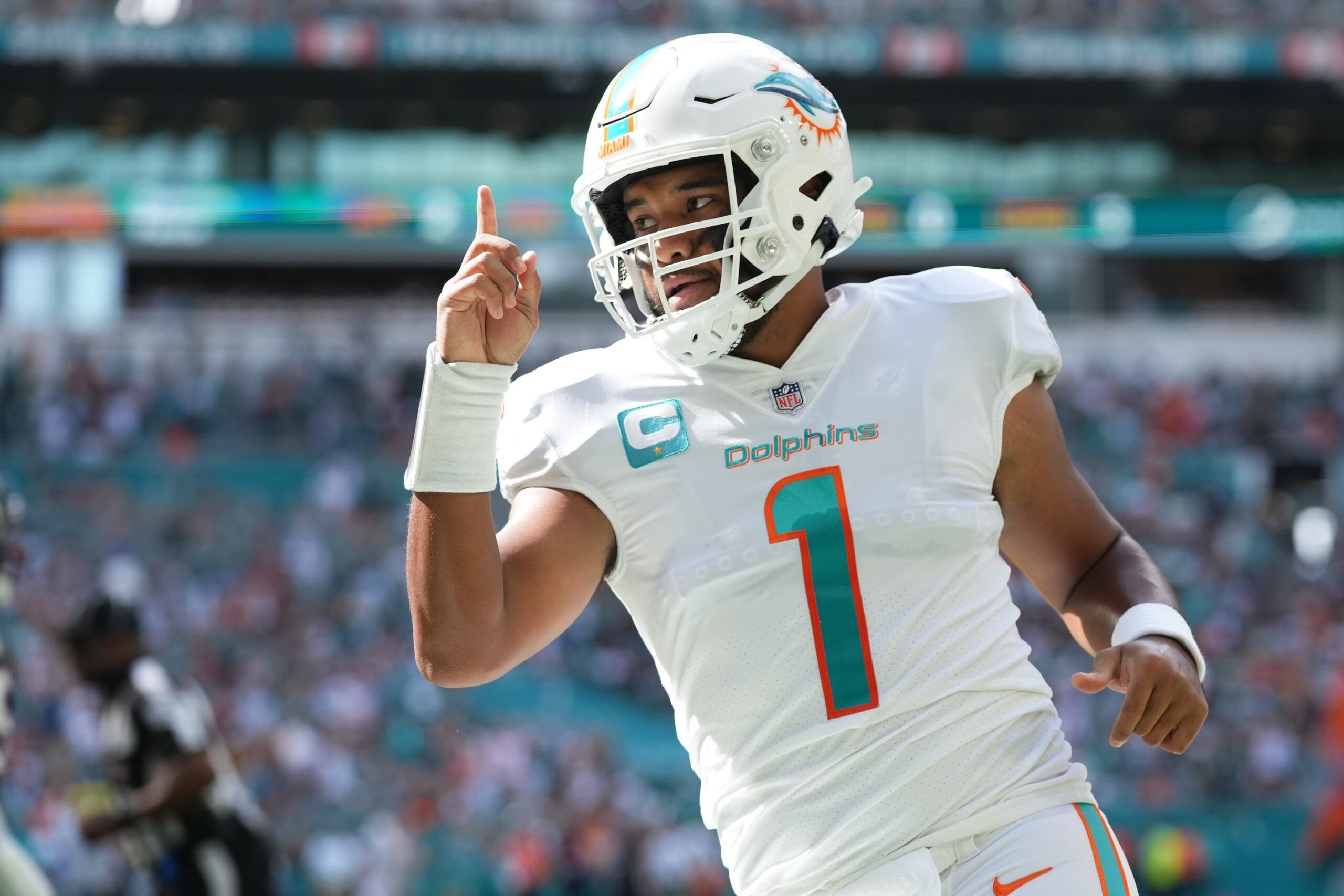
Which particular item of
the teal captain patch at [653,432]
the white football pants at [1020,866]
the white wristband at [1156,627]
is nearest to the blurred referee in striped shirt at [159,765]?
the teal captain patch at [653,432]

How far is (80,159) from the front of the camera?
19.3 m

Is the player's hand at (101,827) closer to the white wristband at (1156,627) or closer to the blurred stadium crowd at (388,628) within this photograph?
the blurred stadium crowd at (388,628)

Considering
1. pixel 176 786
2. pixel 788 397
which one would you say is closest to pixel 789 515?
pixel 788 397

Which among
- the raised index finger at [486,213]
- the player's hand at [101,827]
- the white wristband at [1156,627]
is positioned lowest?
the player's hand at [101,827]

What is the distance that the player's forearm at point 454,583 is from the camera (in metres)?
1.95

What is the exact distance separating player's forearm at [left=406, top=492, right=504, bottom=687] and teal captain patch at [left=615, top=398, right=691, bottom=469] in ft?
0.85

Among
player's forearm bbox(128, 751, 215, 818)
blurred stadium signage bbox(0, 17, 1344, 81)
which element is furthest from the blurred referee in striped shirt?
blurred stadium signage bbox(0, 17, 1344, 81)

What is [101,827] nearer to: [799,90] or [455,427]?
[455,427]

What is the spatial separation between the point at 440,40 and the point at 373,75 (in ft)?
4.00

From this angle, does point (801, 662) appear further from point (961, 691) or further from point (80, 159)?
point (80, 159)

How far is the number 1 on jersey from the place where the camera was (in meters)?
2.02

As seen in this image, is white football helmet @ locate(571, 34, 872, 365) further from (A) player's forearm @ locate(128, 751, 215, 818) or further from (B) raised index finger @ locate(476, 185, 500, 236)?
(A) player's forearm @ locate(128, 751, 215, 818)

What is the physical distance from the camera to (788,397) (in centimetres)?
219

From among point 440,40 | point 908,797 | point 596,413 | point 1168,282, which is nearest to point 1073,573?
point 908,797
